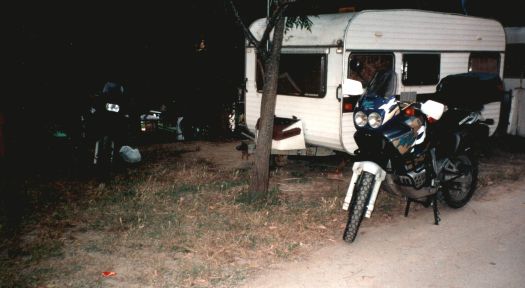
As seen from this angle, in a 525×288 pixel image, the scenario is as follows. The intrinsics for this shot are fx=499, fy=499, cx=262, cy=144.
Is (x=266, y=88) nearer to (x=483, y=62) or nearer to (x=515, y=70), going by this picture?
(x=483, y=62)

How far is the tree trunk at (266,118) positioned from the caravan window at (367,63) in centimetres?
152

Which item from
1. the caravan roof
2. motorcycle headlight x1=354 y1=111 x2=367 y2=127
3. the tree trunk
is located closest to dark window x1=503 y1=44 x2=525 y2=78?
the caravan roof

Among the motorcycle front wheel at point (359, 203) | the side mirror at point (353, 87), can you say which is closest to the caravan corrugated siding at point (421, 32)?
the side mirror at point (353, 87)

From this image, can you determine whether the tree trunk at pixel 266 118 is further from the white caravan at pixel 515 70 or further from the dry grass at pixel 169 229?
the white caravan at pixel 515 70

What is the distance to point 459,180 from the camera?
6270mm

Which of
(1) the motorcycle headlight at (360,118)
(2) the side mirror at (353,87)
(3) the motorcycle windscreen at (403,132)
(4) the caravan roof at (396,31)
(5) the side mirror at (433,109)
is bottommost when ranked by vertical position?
(3) the motorcycle windscreen at (403,132)

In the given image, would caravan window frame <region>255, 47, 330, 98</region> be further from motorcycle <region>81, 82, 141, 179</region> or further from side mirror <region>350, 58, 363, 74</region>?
motorcycle <region>81, 82, 141, 179</region>

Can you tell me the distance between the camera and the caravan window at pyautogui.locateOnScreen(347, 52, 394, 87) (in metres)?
7.26

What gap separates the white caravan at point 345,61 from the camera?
23.7 feet

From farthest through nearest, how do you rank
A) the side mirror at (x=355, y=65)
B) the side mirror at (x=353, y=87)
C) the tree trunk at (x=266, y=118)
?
the side mirror at (x=355, y=65) < the tree trunk at (x=266, y=118) < the side mirror at (x=353, y=87)

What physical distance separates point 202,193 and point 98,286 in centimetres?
269

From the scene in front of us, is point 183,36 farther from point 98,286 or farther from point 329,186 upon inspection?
point 98,286

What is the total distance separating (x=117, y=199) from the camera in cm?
635

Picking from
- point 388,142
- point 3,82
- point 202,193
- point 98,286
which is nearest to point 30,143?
point 3,82
